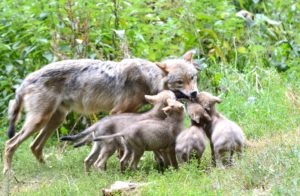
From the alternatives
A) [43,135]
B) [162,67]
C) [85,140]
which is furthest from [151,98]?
[43,135]

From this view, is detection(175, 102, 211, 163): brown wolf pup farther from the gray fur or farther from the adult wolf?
the adult wolf

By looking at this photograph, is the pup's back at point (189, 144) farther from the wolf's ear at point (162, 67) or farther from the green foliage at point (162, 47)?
the wolf's ear at point (162, 67)

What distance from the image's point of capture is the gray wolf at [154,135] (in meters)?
8.20

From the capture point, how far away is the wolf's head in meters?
9.35

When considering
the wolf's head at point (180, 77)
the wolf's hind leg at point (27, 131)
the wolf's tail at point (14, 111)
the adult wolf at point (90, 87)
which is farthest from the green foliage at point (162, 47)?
the wolf's head at point (180, 77)

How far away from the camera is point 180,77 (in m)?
9.41

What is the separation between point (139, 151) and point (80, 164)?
5.28 feet

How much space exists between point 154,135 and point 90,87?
1938 mm

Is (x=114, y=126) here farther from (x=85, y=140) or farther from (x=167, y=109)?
(x=167, y=109)

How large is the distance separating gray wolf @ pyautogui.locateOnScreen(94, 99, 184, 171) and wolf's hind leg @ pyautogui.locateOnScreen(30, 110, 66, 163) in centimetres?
198

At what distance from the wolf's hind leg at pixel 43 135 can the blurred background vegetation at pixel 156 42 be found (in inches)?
44.1

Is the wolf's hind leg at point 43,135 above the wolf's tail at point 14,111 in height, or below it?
below

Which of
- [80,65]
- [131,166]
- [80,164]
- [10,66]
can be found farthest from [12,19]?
[131,166]

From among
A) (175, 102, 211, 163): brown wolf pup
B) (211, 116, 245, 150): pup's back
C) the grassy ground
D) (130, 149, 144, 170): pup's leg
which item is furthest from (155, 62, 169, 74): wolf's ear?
(211, 116, 245, 150): pup's back
